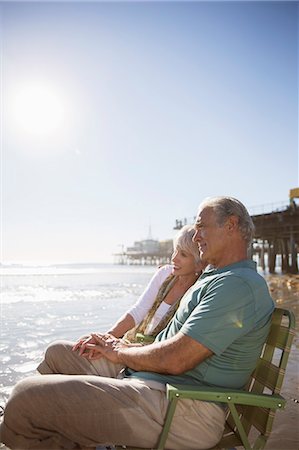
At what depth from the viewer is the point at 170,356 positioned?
193 cm

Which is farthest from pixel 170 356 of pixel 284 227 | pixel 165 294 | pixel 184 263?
pixel 284 227

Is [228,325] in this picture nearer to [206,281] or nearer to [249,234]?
[206,281]

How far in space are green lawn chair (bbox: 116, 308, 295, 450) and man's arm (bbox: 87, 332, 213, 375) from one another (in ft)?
0.41

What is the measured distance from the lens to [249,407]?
212 cm

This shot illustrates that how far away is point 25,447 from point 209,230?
1424 millimetres

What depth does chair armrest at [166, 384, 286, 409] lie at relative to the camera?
5.74 ft

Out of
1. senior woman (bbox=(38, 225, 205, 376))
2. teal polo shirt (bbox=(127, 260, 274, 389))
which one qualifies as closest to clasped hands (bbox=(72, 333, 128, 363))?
senior woman (bbox=(38, 225, 205, 376))

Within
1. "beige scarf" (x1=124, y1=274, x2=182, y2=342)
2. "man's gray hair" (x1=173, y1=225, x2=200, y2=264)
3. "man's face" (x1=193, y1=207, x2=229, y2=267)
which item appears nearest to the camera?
"man's face" (x1=193, y1=207, x2=229, y2=267)

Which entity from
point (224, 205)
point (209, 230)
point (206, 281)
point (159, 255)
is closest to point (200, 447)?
point (206, 281)

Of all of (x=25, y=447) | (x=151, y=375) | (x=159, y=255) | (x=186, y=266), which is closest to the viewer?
(x=25, y=447)

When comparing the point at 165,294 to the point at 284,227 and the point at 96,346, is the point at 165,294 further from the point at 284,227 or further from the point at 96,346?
the point at 284,227

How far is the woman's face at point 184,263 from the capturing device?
3.03 meters

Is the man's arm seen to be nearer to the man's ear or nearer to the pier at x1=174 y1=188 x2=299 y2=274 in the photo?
the man's ear

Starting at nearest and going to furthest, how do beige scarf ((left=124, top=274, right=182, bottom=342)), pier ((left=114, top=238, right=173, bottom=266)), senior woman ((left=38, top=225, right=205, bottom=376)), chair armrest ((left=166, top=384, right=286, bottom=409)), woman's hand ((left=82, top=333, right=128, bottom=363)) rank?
chair armrest ((left=166, top=384, right=286, bottom=409))
woman's hand ((left=82, top=333, right=128, bottom=363))
senior woman ((left=38, top=225, right=205, bottom=376))
beige scarf ((left=124, top=274, right=182, bottom=342))
pier ((left=114, top=238, right=173, bottom=266))
